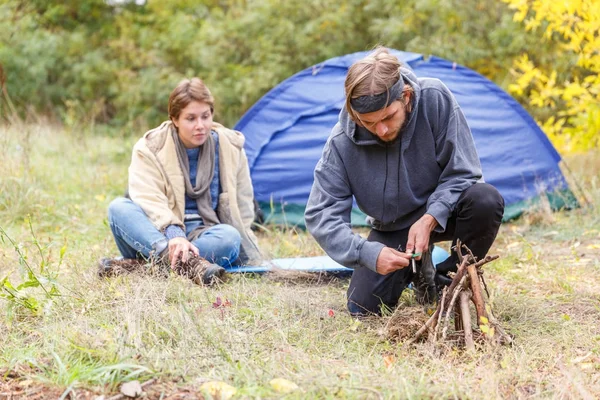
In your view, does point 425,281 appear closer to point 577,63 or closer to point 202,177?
point 202,177

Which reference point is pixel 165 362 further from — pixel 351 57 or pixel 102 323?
pixel 351 57

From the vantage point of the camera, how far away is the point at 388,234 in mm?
3020

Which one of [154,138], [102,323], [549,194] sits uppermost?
[154,138]

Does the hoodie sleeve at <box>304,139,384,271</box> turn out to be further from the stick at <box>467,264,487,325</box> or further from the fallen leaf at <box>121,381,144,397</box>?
the fallen leaf at <box>121,381,144,397</box>

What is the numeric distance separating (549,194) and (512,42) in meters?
2.97

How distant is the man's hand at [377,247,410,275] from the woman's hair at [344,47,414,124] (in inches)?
19.6

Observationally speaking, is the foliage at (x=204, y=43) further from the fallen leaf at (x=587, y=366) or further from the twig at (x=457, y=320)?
the fallen leaf at (x=587, y=366)

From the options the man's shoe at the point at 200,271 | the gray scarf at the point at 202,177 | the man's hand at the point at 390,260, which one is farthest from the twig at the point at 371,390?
the gray scarf at the point at 202,177

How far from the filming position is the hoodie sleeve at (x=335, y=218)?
2641mm

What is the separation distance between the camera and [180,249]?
3273mm

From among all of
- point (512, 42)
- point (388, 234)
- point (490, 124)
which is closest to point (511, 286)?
point (388, 234)

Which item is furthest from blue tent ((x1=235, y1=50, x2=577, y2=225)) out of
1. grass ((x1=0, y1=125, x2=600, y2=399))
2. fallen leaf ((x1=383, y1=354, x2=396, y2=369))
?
fallen leaf ((x1=383, y1=354, x2=396, y2=369))

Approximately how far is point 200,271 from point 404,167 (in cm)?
101

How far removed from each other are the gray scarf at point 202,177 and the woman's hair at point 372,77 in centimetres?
127
